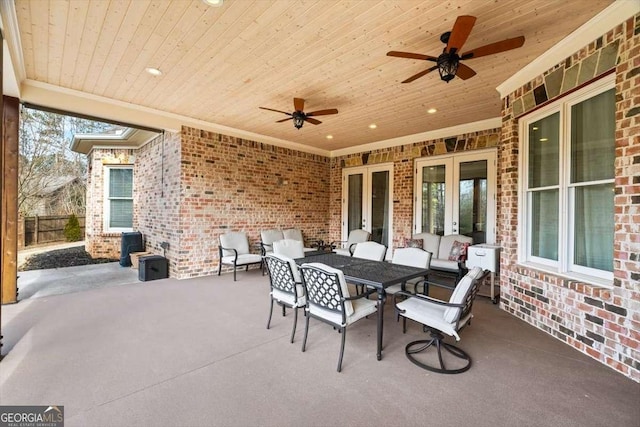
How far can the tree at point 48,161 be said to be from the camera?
7.96 meters

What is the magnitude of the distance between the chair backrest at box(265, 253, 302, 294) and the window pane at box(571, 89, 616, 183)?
10.5ft

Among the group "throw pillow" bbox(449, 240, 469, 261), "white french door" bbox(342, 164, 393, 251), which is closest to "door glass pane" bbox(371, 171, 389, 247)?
"white french door" bbox(342, 164, 393, 251)

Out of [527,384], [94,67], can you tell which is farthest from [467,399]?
[94,67]

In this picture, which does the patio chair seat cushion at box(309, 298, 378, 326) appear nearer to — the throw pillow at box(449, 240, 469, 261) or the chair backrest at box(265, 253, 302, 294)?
the chair backrest at box(265, 253, 302, 294)

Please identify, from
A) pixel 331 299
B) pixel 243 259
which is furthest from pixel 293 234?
pixel 331 299

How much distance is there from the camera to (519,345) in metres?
2.94

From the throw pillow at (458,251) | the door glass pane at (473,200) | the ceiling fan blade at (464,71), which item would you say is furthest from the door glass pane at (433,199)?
the ceiling fan blade at (464,71)

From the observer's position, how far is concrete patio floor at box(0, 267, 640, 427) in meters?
1.92

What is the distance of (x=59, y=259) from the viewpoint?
719 centimetres

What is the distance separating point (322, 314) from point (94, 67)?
403cm

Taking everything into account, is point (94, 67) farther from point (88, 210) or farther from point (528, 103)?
point (88, 210)

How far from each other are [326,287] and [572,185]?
291cm

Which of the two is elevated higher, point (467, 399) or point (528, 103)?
point (528, 103)

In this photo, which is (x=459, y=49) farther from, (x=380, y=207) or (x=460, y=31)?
(x=380, y=207)
